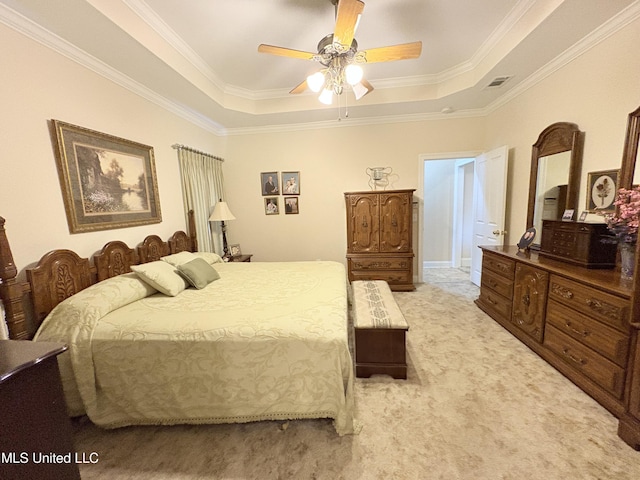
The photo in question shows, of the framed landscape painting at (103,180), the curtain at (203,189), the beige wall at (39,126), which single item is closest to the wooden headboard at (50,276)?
the beige wall at (39,126)

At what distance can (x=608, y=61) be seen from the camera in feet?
6.77

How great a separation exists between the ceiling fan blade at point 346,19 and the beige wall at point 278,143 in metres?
2.09

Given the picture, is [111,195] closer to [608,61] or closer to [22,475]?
[22,475]

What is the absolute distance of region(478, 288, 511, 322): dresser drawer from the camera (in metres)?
2.70

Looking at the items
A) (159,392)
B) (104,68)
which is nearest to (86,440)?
(159,392)

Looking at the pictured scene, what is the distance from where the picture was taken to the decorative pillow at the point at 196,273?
2.32 m

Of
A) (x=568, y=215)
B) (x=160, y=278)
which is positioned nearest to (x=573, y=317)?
(x=568, y=215)

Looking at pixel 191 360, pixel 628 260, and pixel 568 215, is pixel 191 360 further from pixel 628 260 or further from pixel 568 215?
pixel 568 215

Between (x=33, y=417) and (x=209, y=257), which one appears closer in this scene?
(x=33, y=417)

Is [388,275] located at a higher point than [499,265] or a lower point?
lower

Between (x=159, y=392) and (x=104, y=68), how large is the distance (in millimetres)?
2693

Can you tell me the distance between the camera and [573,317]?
1.90 metres

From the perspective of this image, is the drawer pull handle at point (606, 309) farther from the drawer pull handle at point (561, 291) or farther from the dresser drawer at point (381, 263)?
the dresser drawer at point (381, 263)

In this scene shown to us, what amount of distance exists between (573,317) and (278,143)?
13.5ft
